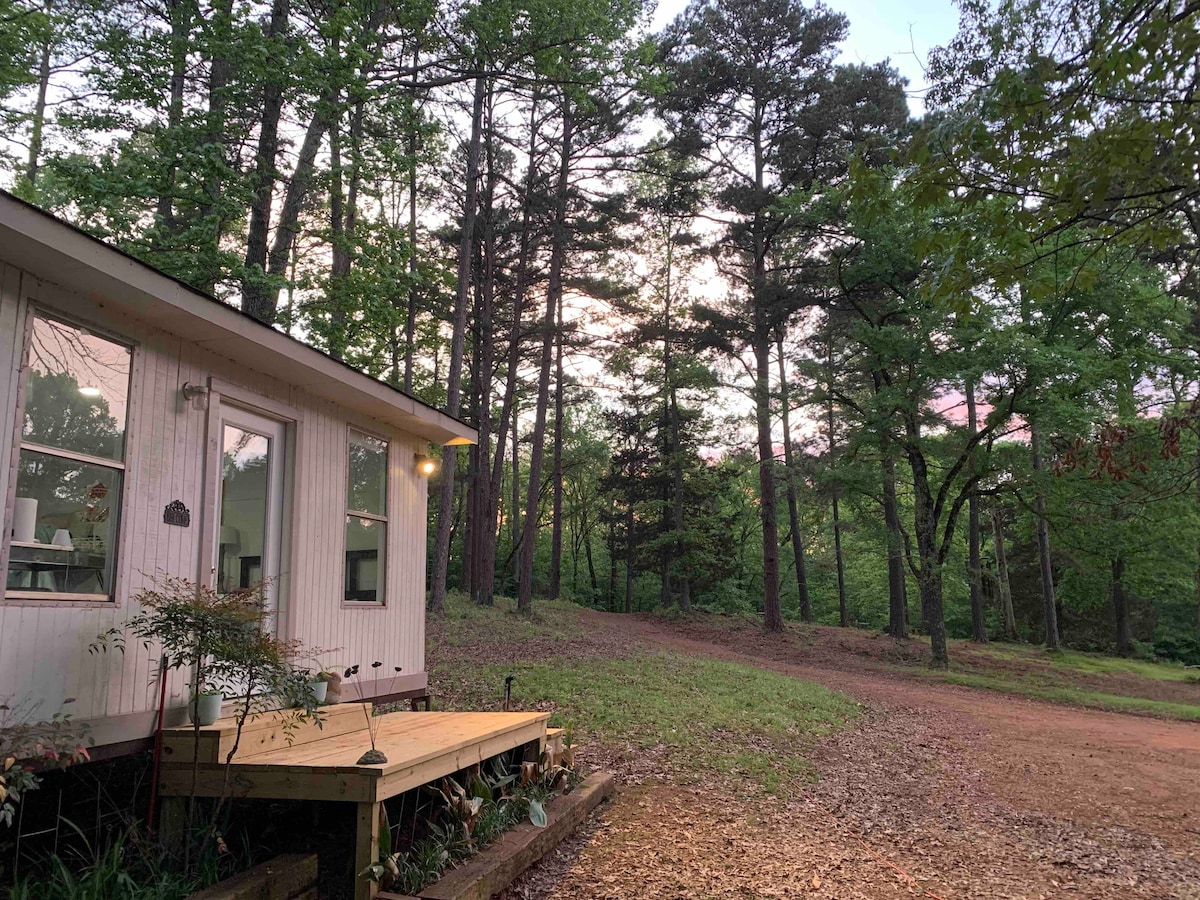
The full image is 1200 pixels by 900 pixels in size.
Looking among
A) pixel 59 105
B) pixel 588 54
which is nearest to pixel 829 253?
pixel 588 54

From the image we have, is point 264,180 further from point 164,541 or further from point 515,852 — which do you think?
point 515,852

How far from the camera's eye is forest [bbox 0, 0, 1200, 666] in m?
3.96

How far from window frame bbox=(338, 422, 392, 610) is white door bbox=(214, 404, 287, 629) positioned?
2.41ft

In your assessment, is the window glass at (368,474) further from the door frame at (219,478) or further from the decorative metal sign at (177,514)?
the decorative metal sign at (177,514)

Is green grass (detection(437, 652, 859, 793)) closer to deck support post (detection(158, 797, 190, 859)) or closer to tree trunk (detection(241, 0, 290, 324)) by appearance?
deck support post (detection(158, 797, 190, 859))

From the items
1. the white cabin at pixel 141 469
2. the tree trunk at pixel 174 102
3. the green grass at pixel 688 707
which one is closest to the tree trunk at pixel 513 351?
the green grass at pixel 688 707

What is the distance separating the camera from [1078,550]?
68.4 feet

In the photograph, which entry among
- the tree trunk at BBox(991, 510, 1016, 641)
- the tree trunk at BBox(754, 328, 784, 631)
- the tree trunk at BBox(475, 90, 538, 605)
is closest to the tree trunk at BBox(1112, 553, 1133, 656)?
the tree trunk at BBox(991, 510, 1016, 641)

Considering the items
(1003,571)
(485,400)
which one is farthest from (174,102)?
(1003,571)

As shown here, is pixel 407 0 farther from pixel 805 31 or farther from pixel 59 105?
pixel 805 31

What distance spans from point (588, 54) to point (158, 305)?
9530mm

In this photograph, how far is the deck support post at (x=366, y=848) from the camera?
3.72 meters

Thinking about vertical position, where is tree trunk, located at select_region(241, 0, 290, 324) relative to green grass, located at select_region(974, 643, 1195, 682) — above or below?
above

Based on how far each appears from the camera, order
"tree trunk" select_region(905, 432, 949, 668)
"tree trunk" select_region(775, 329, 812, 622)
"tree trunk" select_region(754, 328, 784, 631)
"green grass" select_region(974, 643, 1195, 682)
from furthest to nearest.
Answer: "tree trunk" select_region(775, 329, 812, 622) → "tree trunk" select_region(754, 328, 784, 631) → "green grass" select_region(974, 643, 1195, 682) → "tree trunk" select_region(905, 432, 949, 668)
